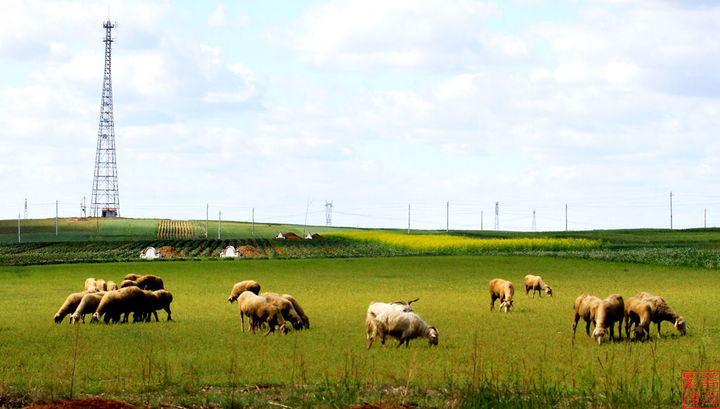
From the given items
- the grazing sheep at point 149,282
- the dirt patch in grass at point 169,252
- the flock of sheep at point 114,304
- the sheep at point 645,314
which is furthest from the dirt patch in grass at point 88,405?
the dirt patch in grass at point 169,252

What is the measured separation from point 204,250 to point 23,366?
3295 inches

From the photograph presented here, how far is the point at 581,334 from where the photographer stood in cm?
2439

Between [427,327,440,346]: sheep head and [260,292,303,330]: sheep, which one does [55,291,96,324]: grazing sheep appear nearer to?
[260,292,303,330]: sheep

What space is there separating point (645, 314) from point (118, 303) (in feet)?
62.1

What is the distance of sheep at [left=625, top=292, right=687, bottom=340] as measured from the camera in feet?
74.8

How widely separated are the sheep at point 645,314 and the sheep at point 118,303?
17.9 meters

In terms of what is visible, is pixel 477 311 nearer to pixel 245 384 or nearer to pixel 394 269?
pixel 245 384

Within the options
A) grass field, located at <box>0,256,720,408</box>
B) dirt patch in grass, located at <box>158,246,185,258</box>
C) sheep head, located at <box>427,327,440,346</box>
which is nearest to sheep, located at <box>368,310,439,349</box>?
sheep head, located at <box>427,327,440,346</box>

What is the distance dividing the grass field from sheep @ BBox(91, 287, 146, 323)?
1.07 m

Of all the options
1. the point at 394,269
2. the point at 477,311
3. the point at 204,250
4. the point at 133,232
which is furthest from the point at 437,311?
the point at 133,232

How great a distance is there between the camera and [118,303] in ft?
93.6

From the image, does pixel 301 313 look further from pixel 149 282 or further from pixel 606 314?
pixel 149 282

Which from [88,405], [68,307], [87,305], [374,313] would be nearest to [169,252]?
[68,307]

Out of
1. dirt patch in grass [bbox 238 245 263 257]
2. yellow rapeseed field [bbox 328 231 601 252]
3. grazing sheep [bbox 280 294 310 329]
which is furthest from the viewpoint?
yellow rapeseed field [bbox 328 231 601 252]
